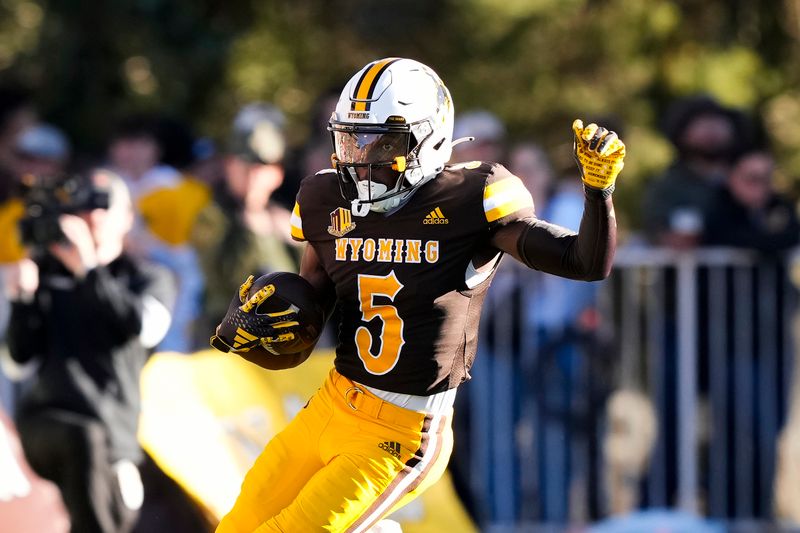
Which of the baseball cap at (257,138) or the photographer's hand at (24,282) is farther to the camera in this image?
the baseball cap at (257,138)

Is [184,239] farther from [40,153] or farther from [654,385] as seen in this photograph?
[654,385]

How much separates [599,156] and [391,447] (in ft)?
3.86

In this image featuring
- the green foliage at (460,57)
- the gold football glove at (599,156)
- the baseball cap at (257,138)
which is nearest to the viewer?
the gold football glove at (599,156)

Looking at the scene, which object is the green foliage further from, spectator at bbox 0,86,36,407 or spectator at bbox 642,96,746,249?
spectator at bbox 642,96,746,249

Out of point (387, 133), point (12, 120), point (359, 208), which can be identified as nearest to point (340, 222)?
point (359, 208)

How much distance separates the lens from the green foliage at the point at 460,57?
38.4 feet

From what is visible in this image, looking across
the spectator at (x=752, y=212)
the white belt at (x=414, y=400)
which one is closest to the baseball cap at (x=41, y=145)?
the spectator at (x=752, y=212)

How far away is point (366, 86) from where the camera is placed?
15.4 ft

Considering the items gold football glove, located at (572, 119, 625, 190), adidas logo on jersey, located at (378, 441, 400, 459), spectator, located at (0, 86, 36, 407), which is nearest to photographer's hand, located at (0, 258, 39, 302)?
spectator, located at (0, 86, 36, 407)

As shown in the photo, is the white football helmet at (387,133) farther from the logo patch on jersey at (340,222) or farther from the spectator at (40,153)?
the spectator at (40,153)

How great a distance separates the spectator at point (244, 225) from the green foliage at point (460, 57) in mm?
4342

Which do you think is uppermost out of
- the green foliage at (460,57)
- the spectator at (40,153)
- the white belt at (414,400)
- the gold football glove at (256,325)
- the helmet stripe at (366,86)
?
the green foliage at (460,57)

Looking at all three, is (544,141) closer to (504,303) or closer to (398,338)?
(504,303)

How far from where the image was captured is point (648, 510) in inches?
311
